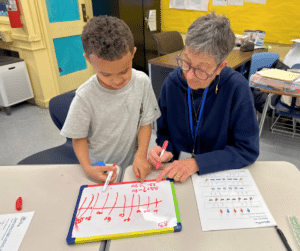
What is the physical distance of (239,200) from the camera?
73cm

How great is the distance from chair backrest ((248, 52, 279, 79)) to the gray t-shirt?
1784 millimetres

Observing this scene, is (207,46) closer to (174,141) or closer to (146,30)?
(174,141)

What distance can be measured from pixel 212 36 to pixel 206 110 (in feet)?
1.14

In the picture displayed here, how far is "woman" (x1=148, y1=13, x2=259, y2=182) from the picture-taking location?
0.79m

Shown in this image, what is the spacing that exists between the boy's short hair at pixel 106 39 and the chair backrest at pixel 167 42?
2.16m

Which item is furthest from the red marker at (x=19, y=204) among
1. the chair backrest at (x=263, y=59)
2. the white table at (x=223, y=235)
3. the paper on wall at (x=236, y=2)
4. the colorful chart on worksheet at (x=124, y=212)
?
the paper on wall at (x=236, y=2)

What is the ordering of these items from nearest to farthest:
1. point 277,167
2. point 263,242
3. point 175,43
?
1. point 263,242
2. point 277,167
3. point 175,43

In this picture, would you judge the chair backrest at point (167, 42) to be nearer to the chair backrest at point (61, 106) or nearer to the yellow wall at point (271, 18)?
the yellow wall at point (271, 18)

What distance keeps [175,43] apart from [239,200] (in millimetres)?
2710

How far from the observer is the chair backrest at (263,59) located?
239cm

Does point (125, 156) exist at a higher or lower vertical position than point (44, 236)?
lower

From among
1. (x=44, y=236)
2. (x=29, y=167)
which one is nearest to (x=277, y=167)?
(x=44, y=236)

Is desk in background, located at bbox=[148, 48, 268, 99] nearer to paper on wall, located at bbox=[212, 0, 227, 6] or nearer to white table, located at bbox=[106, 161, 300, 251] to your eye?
paper on wall, located at bbox=[212, 0, 227, 6]

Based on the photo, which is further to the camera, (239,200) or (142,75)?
(142,75)
